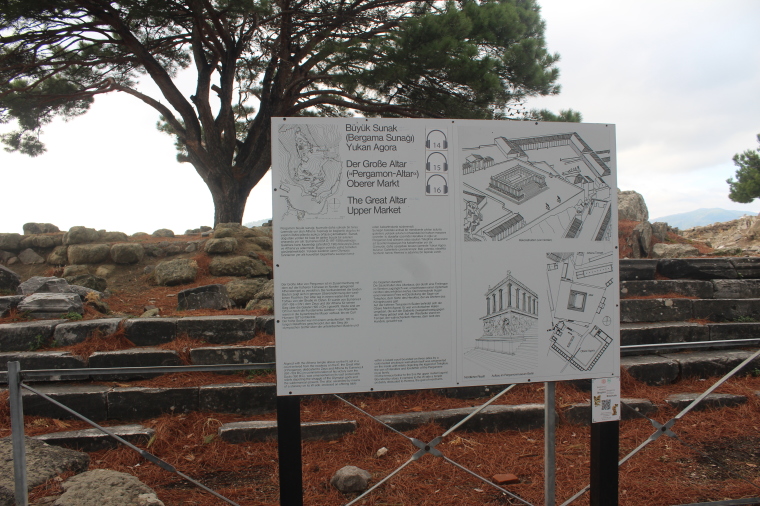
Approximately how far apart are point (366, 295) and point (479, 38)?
7.45 m

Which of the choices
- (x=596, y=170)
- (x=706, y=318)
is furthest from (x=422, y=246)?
(x=706, y=318)

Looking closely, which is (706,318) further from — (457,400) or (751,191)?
(751,191)

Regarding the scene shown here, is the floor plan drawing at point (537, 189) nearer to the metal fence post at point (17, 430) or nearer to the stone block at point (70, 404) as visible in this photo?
the metal fence post at point (17, 430)

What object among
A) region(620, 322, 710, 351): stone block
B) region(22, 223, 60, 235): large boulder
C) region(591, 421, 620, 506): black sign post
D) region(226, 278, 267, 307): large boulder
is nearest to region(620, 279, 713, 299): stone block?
region(620, 322, 710, 351): stone block

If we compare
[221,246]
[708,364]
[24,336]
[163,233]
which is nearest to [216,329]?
[24,336]

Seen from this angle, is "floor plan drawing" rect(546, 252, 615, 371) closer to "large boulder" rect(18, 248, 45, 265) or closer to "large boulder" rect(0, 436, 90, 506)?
"large boulder" rect(0, 436, 90, 506)

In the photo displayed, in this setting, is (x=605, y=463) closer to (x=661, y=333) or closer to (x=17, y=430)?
(x=17, y=430)

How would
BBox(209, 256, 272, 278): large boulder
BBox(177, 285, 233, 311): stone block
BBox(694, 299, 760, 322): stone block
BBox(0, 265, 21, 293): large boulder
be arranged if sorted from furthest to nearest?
BBox(209, 256, 272, 278): large boulder < BBox(0, 265, 21, 293): large boulder < BBox(694, 299, 760, 322): stone block < BBox(177, 285, 233, 311): stone block

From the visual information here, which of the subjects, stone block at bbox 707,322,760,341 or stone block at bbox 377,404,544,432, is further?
stone block at bbox 707,322,760,341

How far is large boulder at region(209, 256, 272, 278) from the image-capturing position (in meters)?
7.69

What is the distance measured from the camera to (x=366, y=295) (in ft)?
7.84

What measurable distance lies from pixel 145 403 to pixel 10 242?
272 inches

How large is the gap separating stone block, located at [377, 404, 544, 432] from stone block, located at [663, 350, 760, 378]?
7.00ft

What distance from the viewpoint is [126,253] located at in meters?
8.39
